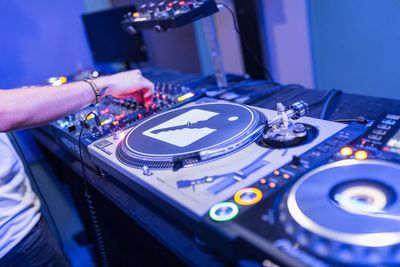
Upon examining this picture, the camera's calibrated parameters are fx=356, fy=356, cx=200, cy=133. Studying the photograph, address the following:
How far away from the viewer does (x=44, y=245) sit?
3.48 feet

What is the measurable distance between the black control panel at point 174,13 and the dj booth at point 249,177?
0.27 m

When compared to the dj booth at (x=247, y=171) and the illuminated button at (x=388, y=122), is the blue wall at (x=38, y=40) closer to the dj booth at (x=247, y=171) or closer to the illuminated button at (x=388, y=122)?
the dj booth at (x=247, y=171)

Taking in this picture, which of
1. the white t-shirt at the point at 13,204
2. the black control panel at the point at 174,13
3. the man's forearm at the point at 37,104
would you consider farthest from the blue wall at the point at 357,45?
the white t-shirt at the point at 13,204

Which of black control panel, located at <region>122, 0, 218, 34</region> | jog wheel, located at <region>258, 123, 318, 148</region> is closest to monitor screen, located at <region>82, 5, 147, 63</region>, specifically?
black control panel, located at <region>122, 0, 218, 34</region>

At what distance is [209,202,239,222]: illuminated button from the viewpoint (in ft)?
1.81

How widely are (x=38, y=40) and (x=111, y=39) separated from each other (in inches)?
15.1

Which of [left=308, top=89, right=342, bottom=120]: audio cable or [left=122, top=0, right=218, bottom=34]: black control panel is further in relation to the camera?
[left=122, top=0, right=218, bottom=34]: black control panel

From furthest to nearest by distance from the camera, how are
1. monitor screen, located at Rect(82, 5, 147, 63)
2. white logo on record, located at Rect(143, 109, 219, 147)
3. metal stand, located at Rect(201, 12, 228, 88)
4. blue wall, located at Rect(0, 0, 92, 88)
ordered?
1. monitor screen, located at Rect(82, 5, 147, 63)
2. blue wall, located at Rect(0, 0, 92, 88)
3. metal stand, located at Rect(201, 12, 228, 88)
4. white logo on record, located at Rect(143, 109, 219, 147)

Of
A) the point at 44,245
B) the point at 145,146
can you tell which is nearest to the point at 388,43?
the point at 145,146

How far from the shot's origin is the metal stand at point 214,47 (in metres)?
1.31

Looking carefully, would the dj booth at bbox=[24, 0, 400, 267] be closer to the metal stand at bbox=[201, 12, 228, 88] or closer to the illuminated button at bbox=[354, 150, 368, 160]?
the illuminated button at bbox=[354, 150, 368, 160]

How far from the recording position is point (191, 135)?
820 millimetres

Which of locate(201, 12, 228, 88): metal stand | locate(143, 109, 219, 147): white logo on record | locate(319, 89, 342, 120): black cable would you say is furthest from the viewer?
locate(201, 12, 228, 88): metal stand

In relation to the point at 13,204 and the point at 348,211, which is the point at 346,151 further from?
the point at 13,204
